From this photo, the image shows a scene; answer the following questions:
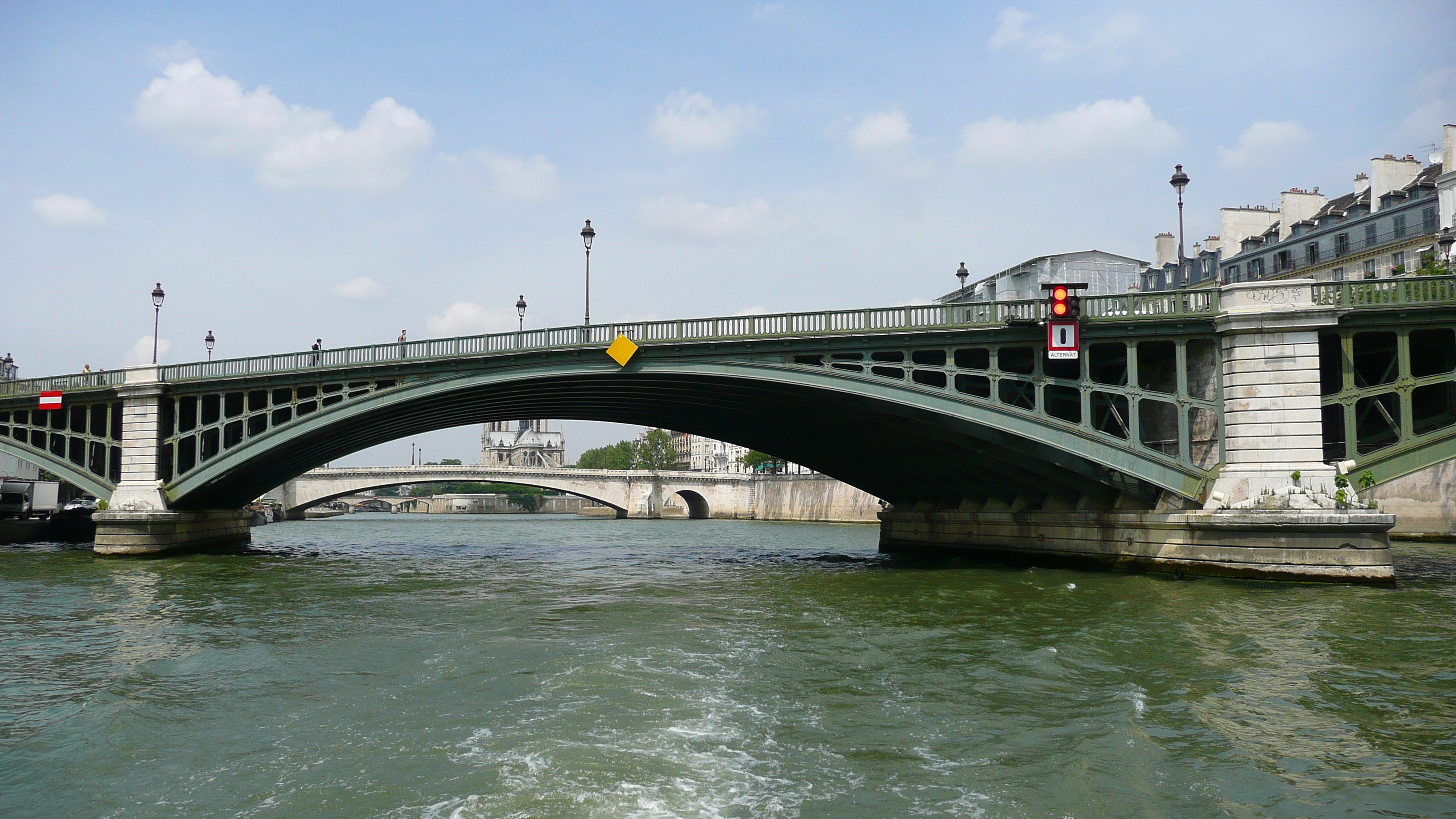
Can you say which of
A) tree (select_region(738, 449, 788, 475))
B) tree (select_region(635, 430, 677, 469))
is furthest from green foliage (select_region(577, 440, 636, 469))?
tree (select_region(738, 449, 788, 475))

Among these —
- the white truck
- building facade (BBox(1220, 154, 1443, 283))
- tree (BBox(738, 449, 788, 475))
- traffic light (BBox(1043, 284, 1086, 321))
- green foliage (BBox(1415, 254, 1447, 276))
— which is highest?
building facade (BBox(1220, 154, 1443, 283))

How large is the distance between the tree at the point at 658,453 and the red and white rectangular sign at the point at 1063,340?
142 m

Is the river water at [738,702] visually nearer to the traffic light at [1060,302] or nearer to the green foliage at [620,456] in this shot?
the traffic light at [1060,302]

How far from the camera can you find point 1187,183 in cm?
3228

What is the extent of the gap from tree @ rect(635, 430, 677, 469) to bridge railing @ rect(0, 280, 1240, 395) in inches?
5063

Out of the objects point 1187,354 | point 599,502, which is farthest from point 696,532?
point 1187,354

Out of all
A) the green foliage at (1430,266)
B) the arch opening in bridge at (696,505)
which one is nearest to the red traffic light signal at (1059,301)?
the green foliage at (1430,266)

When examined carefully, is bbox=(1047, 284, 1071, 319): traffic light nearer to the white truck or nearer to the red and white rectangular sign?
the red and white rectangular sign

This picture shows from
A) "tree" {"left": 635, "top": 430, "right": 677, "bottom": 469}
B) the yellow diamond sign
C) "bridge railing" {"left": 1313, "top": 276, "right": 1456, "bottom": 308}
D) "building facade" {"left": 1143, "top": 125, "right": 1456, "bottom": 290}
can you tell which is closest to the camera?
"bridge railing" {"left": 1313, "top": 276, "right": 1456, "bottom": 308}

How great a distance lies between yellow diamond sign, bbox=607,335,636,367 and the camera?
1375 inches

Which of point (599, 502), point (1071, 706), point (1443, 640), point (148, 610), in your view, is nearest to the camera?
point (1071, 706)

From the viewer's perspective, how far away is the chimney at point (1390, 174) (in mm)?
61656

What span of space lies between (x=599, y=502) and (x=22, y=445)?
231ft

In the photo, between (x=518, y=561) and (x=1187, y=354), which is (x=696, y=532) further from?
(x=1187, y=354)
